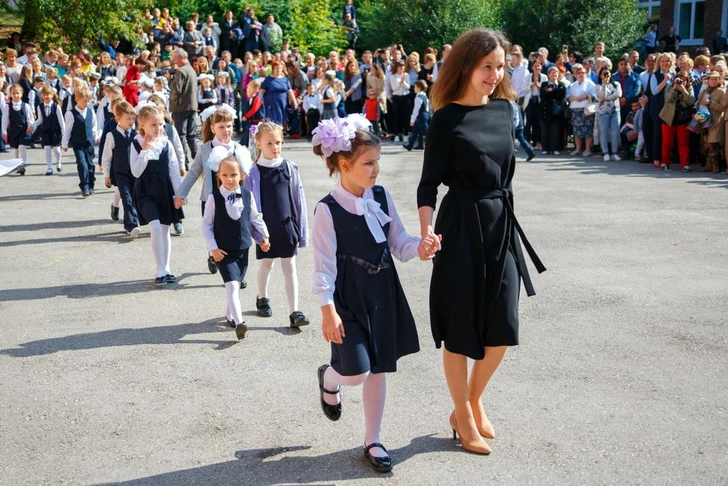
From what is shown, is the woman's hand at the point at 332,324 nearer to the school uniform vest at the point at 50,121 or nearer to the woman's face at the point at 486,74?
the woman's face at the point at 486,74

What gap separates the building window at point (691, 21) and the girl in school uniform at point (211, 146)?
2708 cm

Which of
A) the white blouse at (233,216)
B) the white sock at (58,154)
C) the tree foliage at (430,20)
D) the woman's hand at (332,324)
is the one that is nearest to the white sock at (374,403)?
the woman's hand at (332,324)

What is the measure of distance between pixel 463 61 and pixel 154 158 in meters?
5.08

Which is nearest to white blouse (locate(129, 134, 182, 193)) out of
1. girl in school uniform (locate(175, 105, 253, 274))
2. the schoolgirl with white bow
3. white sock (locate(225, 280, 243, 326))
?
girl in school uniform (locate(175, 105, 253, 274))

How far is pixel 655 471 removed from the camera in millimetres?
4617

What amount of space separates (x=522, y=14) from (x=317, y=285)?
25.8 metres

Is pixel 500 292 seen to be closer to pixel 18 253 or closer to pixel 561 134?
pixel 18 253

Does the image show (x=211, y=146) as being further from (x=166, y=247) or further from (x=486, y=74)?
(x=486, y=74)

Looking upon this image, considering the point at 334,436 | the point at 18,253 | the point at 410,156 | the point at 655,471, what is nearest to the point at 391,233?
the point at 334,436

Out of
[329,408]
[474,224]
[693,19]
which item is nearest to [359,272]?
[474,224]

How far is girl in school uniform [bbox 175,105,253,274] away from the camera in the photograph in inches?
329

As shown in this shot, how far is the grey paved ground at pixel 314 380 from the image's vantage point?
4.79 meters

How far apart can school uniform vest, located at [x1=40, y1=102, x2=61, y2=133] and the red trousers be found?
35.2 ft

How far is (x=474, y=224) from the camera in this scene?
468 cm
